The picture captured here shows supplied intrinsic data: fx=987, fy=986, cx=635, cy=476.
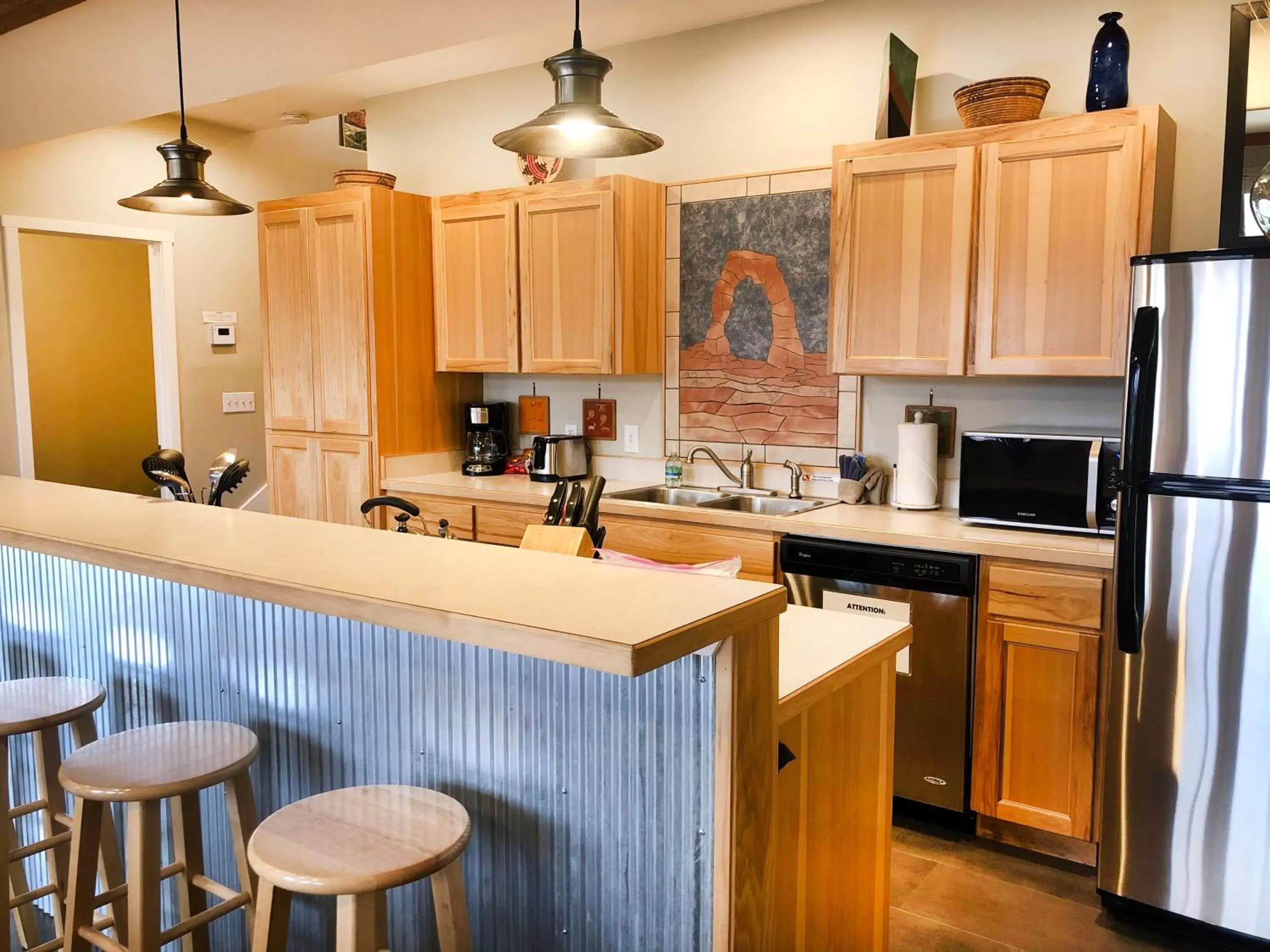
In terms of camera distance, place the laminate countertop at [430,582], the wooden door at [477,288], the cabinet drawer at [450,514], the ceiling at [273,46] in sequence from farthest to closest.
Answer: the wooden door at [477,288], the cabinet drawer at [450,514], the ceiling at [273,46], the laminate countertop at [430,582]

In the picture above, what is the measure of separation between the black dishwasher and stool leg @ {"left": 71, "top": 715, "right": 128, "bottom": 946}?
1982 millimetres

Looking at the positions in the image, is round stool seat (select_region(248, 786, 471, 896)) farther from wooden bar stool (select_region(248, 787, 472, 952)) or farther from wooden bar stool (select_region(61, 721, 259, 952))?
wooden bar stool (select_region(61, 721, 259, 952))

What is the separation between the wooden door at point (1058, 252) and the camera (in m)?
2.79

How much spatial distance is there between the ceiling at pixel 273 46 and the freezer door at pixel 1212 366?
1574mm

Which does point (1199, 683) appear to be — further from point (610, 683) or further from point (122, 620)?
point (122, 620)

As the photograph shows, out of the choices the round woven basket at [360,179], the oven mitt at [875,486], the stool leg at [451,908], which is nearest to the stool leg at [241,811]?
the stool leg at [451,908]

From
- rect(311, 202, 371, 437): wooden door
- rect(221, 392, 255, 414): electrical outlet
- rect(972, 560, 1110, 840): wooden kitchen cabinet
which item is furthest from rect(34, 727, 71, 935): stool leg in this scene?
rect(221, 392, 255, 414): electrical outlet

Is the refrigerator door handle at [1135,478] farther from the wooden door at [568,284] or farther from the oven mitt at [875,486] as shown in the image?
the wooden door at [568,284]

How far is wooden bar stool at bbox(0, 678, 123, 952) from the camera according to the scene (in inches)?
76.1

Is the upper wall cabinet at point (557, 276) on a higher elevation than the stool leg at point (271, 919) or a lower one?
higher

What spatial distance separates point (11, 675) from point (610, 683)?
6.49 feet

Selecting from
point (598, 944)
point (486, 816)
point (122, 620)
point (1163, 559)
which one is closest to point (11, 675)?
point (122, 620)

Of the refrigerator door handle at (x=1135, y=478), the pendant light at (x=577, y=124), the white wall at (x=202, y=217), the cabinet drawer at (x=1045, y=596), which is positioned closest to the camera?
the pendant light at (x=577, y=124)

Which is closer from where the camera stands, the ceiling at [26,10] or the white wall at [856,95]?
the white wall at [856,95]
